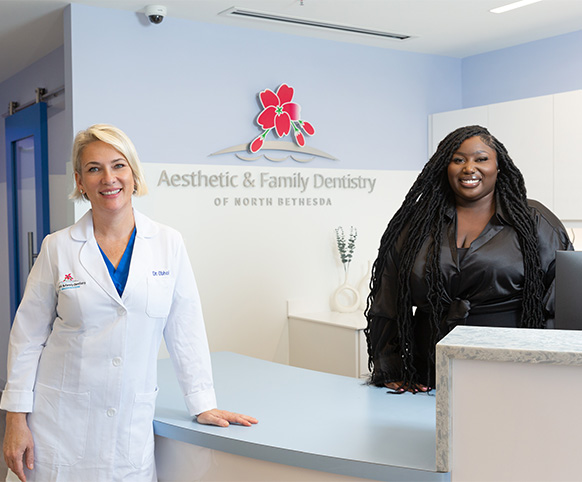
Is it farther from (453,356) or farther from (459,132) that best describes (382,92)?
(453,356)

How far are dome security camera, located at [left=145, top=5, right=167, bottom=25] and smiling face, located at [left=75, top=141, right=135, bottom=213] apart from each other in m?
2.17

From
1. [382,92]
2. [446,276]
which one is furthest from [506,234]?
[382,92]

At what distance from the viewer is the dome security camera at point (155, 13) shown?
3.76m

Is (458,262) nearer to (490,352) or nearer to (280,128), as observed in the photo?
(490,352)

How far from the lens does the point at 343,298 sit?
459 cm

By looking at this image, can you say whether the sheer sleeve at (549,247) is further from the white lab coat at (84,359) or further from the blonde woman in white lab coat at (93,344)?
the white lab coat at (84,359)

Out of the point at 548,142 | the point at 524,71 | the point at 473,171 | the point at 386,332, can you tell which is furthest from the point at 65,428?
the point at 524,71

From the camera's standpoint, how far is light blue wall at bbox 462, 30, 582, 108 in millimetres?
4430

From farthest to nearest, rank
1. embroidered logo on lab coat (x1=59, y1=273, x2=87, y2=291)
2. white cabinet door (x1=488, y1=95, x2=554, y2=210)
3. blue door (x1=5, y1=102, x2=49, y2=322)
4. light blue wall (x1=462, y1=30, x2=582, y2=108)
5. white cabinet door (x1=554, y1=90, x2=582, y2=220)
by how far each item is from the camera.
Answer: blue door (x1=5, y1=102, x2=49, y2=322) → light blue wall (x1=462, y1=30, x2=582, y2=108) → white cabinet door (x1=488, y1=95, x2=554, y2=210) → white cabinet door (x1=554, y1=90, x2=582, y2=220) → embroidered logo on lab coat (x1=59, y1=273, x2=87, y2=291)

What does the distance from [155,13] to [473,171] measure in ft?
7.43

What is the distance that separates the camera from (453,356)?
144 centimetres

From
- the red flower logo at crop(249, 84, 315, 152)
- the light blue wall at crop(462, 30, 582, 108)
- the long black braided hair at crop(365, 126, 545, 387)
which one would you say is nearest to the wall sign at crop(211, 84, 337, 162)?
the red flower logo at crop(249, 84, 315, 152)

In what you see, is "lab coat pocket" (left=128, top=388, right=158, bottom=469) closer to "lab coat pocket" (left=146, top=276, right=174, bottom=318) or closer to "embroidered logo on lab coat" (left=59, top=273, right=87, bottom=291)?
"lab coat pocket" (left=146, top=276, right=174, bottom=318)

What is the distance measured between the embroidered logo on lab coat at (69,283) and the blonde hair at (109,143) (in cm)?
25
